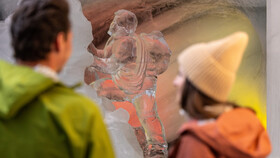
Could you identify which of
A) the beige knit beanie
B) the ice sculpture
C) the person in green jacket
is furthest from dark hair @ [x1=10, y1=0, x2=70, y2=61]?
the ice sculpture

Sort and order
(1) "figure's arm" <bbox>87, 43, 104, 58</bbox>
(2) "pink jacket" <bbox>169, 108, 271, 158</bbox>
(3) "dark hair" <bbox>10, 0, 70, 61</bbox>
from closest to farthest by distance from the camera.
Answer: (3) "dark hair" <bbox>10, 0, 70, 61</bbox> < (2) "pink jacket" <bbox>169, 108, 271, 158</bbox> < (1) "figure's arm" <bbox>87, 43, 104, 58</bbox>

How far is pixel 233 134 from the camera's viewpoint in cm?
187

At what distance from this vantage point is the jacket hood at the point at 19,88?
5.22 feet

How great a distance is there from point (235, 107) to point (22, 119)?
3.09 feet

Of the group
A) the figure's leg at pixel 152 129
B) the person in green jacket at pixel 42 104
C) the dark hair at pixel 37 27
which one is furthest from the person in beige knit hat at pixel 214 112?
the figure's leg at pixel 152 129

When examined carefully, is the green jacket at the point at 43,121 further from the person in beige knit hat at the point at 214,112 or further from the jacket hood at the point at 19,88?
the person in beige knit hat at the point at 214,112

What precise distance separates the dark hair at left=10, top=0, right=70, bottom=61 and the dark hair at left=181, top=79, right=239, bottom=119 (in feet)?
1.88

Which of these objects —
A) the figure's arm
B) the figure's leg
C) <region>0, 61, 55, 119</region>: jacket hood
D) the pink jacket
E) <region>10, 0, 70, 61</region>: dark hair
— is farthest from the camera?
the figure's arm

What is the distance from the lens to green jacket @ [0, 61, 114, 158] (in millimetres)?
1609

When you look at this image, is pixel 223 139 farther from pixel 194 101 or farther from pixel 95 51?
pixel 95 51

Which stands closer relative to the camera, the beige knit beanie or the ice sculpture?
the beige knit beanie

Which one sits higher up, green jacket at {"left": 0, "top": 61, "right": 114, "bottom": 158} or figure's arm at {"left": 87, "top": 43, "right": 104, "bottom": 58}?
green jacket at {"left": 0, "top": 61, "right": 114, "bottom": 158}

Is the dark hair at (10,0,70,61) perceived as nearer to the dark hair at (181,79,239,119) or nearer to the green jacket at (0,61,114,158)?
the green jacket at (0,61,114,158)

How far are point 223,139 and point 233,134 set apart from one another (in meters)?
0.06
